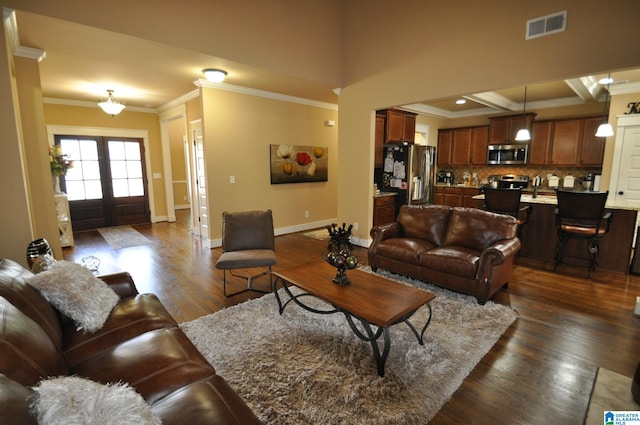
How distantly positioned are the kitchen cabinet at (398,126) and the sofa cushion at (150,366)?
5.22 metres

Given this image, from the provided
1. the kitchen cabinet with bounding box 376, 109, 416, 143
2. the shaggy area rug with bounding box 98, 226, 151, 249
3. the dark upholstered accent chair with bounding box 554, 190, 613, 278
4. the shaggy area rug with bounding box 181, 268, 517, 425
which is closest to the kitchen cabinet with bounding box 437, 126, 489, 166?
the kitchen cabinet with bounding box 376, 109, 416, 143

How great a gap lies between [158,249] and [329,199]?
3.62 meters

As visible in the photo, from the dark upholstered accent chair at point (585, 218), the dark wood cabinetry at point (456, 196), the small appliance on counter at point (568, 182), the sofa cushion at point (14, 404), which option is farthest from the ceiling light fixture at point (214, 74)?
the small appliance on counter at point (568, 182)

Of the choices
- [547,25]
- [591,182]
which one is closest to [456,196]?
[591,182]

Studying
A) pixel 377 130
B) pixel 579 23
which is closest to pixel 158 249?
pixel 377 130

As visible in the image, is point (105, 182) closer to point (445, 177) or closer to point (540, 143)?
point (445, 177)

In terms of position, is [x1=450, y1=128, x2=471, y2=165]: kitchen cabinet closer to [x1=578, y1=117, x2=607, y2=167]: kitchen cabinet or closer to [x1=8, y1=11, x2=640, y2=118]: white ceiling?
[x1=8, y1=11, x2=640, y2=118]: white ceiling

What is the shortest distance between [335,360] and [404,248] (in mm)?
1797

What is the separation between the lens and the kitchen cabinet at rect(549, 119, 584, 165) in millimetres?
6137

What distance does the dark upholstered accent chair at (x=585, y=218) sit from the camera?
3.63 m

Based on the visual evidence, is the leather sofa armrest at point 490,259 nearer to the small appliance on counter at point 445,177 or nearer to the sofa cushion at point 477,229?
the sofa cushion at point 477,229

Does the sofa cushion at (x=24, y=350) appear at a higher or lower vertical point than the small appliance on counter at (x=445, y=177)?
lower

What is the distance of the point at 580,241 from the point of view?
423 centimetres

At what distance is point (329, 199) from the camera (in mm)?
7035
